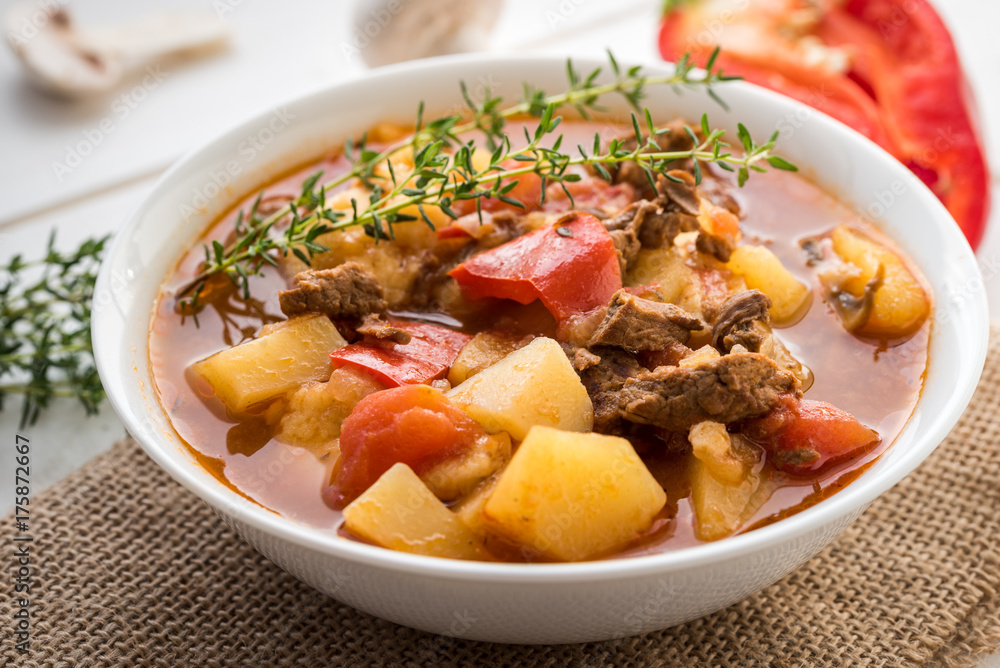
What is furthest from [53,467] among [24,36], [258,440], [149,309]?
[24,36]

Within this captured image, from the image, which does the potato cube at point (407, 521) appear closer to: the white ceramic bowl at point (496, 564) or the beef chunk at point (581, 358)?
the white ceramic bowl at point (496, 564)

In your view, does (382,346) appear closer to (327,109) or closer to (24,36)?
(327,109)

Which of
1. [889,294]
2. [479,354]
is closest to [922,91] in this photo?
[889,294]

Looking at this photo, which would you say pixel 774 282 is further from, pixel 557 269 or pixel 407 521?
pixel 407 521

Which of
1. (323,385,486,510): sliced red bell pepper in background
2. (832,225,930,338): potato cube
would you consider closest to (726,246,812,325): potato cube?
(832,225,930,338): potato cube

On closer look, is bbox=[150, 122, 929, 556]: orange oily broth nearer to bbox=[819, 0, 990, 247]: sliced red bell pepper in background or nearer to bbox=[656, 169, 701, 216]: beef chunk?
bbox=[656, 169, 701, 216]: beef chunk
